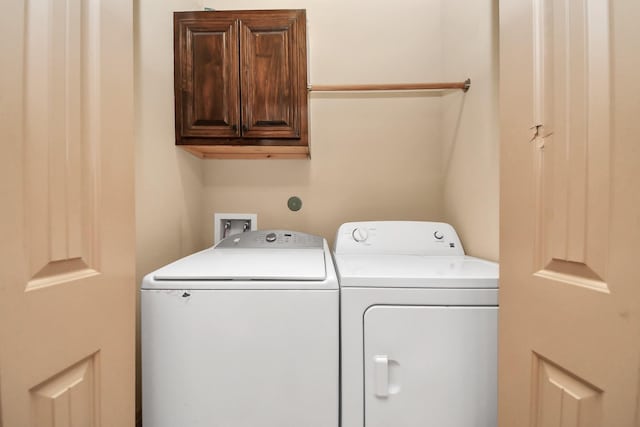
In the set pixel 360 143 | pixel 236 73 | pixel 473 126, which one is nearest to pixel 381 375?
pixel 473 126

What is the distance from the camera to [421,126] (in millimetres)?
1706

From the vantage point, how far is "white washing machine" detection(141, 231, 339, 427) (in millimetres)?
791

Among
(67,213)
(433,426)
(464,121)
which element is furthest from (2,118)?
(464,121)

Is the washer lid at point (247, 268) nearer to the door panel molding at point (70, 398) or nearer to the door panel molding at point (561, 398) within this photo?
the door panel molding at point (70, 398)

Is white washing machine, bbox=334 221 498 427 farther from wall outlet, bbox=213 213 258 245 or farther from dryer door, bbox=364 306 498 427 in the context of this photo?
wall outlet, bbox=213 213 258 245

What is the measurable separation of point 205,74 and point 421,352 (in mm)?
1616

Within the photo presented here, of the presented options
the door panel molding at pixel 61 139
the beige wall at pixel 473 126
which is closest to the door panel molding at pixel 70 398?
the door panel molding at pixel 61 139

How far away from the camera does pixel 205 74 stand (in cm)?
133

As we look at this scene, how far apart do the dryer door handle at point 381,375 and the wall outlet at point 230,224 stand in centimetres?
117

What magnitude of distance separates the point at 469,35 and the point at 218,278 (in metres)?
1.69

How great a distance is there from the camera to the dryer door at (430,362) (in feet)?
2.63

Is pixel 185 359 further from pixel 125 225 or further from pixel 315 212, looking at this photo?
pixel 315 212

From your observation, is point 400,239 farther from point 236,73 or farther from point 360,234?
point 236,73

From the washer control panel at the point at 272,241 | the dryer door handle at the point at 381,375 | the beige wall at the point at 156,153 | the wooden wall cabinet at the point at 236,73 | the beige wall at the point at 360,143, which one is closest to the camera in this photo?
the dryer door handle at the point at 381,375
